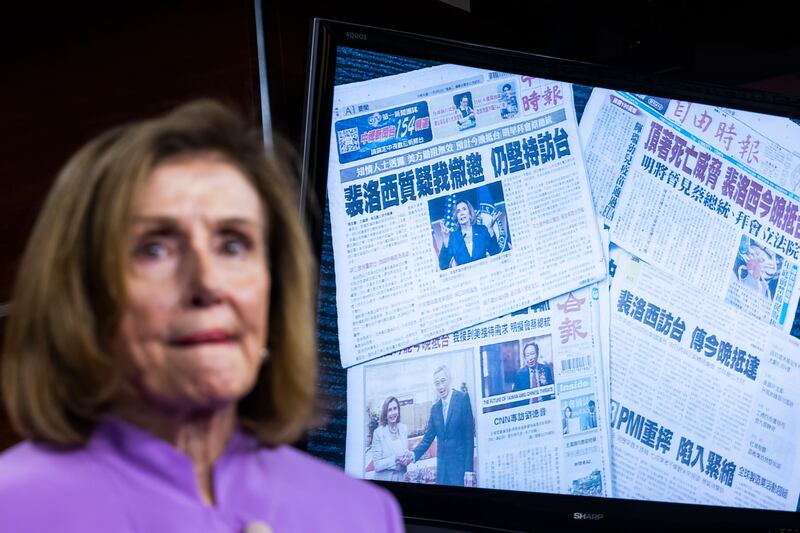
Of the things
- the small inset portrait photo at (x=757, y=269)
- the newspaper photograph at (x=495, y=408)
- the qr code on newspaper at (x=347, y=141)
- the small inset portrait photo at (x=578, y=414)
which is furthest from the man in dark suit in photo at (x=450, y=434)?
the small inset portrait photo at (x=757, y=269)

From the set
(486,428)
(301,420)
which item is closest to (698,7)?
(486,428)

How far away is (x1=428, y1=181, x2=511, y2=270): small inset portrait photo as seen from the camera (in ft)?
4.88

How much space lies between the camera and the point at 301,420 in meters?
0.73

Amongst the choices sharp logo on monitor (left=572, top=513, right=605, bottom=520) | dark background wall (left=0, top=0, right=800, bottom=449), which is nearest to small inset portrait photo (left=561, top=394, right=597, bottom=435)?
sharp logo on monitor (left=572, top=513, right=605, bottom=520)

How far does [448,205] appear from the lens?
1494mm

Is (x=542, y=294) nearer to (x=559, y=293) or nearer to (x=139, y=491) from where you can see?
(x=559, y=293)

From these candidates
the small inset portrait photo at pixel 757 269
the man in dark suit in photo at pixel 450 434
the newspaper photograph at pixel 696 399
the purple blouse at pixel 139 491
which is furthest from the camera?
the small inset portrait photo at pixel 757 269

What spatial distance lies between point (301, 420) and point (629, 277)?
95cm

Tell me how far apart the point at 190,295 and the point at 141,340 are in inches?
1.5

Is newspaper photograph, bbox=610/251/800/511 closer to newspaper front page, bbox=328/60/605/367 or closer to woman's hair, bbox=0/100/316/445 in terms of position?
newspaper front page, bbox=328/60/605/367

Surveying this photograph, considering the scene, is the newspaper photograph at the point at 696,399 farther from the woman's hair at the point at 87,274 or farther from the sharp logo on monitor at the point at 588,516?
the woman's hair at the point at 87,274

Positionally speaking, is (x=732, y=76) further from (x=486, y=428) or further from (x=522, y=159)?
(x=486, y=428)

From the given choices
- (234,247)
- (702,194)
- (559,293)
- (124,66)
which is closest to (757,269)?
(702,194)

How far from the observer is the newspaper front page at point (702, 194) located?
5.28 ft
